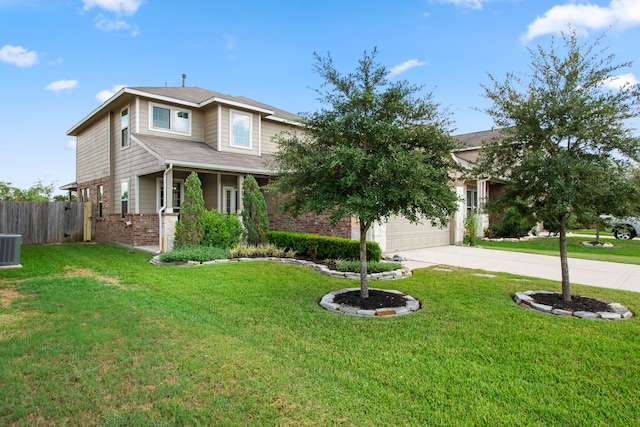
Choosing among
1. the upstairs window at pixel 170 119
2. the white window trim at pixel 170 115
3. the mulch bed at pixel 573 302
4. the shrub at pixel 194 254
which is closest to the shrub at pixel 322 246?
the shrub at pixel 194 254

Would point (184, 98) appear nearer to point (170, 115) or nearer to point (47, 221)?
point (170, 115)

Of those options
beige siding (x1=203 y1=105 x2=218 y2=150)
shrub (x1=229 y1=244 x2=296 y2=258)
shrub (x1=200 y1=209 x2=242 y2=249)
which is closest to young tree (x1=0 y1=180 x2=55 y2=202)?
beige siding (x1=203 y1=105 x2=218 y2=150)

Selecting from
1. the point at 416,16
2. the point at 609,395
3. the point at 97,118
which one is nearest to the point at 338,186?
the point at 609,395

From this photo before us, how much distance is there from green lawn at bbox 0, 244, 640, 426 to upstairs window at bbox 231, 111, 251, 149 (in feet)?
32.3

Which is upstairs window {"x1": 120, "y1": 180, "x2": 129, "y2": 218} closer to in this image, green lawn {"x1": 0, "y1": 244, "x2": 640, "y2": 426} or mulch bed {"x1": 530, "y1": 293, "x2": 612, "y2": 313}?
green lawn {"x1": 0, "y1": 244, "x2": 640, "y2": 426}

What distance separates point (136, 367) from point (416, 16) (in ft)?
36.1

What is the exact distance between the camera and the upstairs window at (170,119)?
14053 mm

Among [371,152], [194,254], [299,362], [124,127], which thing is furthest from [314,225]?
[124,127]

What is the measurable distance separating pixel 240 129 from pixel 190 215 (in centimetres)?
604

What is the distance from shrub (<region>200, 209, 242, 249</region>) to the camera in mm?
10664

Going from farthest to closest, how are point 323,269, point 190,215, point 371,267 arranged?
point 190,215 < point 323,269 < point 371,267

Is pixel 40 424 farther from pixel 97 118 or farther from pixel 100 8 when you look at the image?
pixel 97 118

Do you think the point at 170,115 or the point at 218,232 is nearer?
the point at 218,232

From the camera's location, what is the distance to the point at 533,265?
916 centimetres
